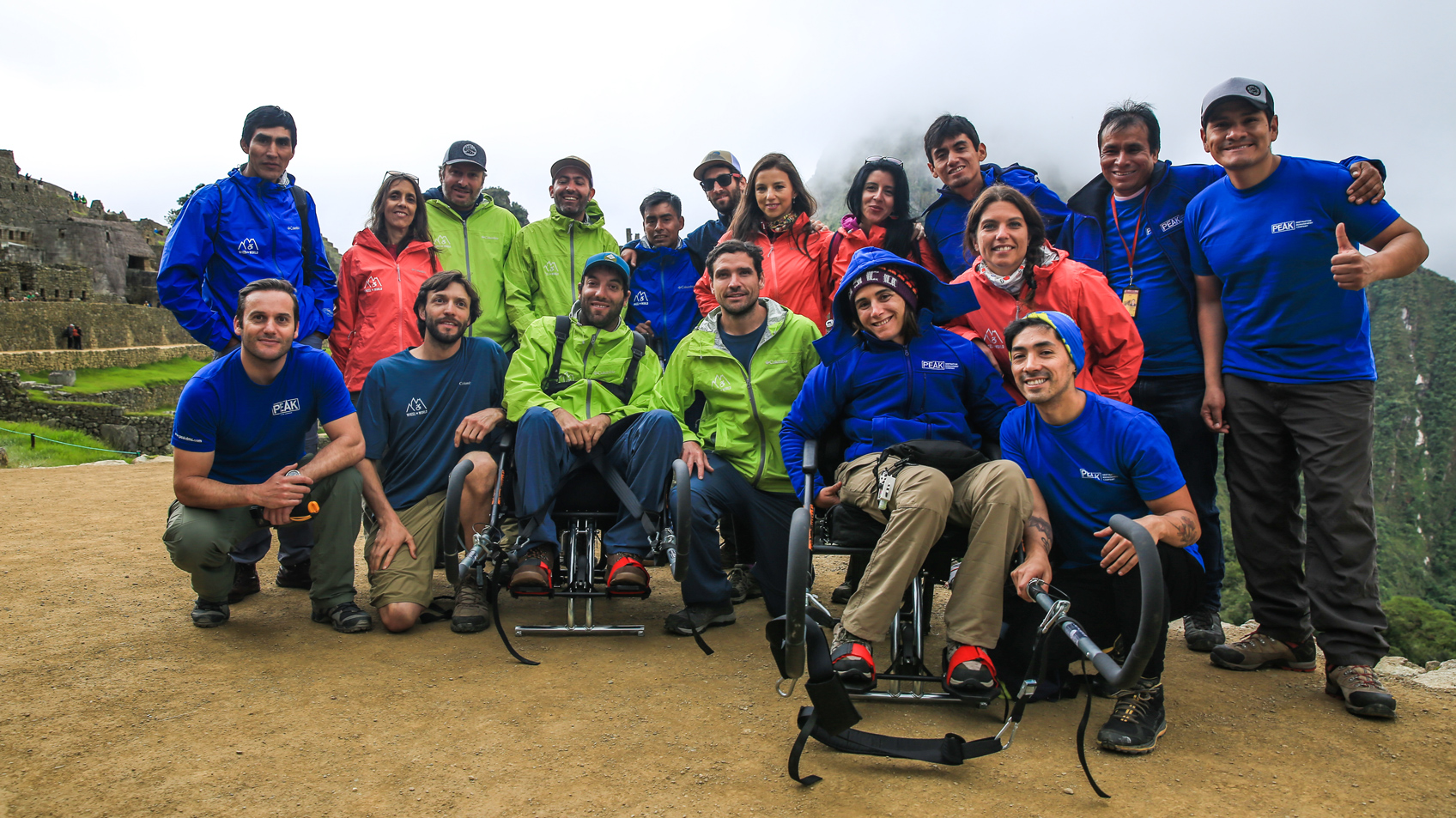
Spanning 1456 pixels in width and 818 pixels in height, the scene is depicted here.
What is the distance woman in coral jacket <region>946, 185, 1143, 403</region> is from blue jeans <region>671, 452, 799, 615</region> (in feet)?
4.58

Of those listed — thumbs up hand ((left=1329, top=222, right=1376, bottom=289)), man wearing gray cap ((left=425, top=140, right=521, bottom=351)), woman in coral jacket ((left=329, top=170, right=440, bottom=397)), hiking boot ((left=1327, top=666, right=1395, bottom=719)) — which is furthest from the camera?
man wearing gray cap ((left=425, top=140, right=521, bottom=351))

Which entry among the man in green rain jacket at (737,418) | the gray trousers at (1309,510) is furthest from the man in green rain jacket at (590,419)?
the gray trousers at (1309,510)

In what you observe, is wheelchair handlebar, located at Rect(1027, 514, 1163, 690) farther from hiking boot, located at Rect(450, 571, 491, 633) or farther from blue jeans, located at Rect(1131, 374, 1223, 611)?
hiking boot, located at Rect(450, 571, 491, 633)

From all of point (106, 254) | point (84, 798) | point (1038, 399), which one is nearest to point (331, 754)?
point (84, 798)

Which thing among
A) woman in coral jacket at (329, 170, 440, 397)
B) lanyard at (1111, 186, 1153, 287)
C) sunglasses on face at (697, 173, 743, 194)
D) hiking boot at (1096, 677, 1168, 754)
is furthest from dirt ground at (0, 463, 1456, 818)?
sunglasses on face at (697, 173, 743, 194)

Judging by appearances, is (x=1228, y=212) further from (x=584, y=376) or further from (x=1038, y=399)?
(x=584, y=376)

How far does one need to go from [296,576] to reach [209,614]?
2.75 ft

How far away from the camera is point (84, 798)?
2590 millimetres

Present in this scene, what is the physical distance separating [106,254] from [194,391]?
46922 mm

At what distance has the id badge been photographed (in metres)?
4.35

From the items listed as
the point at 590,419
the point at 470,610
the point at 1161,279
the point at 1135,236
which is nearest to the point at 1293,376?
the point at 1161,279

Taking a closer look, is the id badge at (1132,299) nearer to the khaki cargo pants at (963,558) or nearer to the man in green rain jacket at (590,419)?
the khaki cargo pants at (963,558)

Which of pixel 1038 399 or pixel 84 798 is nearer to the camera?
pixel 84 798

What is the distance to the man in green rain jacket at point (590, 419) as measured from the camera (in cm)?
429
